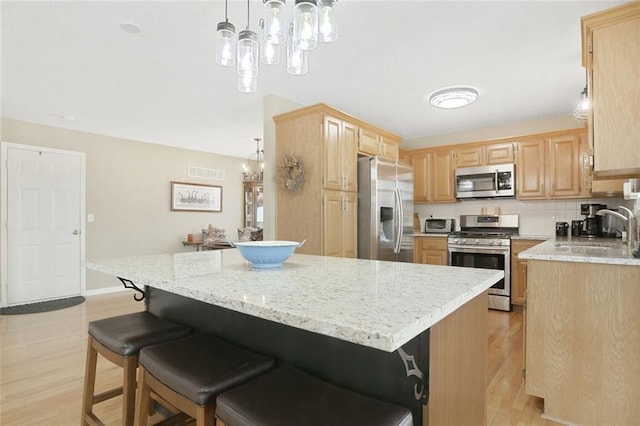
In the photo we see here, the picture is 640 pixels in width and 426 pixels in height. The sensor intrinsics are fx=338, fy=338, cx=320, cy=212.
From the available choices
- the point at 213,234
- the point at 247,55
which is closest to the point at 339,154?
the point at 247,55

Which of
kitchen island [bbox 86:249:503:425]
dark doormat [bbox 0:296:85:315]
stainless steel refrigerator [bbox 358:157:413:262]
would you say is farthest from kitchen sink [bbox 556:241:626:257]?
dark doormat [bbox 0:296:85:315]

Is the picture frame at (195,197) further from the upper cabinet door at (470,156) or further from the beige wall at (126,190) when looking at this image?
the upper cabinet door at (470,156)

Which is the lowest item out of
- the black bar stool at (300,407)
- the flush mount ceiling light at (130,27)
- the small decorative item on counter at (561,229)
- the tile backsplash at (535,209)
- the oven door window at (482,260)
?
the oven door window at (482,260)

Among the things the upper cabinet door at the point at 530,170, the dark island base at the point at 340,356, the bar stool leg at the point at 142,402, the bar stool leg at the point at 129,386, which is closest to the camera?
the dark island base at the point at 340,356

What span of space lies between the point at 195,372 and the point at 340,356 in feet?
1.51

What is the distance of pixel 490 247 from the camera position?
4188 mm

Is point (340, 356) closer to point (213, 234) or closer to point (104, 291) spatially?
point (104, 291)

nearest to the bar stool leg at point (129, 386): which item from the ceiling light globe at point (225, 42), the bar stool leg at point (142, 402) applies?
the bar stool leg at point (142, 402)

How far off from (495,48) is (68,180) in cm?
529

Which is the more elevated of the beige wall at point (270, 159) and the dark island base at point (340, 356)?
the beige wall at point (270, 159)

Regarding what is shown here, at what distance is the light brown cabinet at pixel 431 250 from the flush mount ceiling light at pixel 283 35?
3.44 meters

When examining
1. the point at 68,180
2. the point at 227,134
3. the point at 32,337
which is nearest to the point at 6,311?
the point at 32,337

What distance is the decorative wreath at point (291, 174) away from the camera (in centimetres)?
333

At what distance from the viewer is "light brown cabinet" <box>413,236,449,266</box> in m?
4.55
